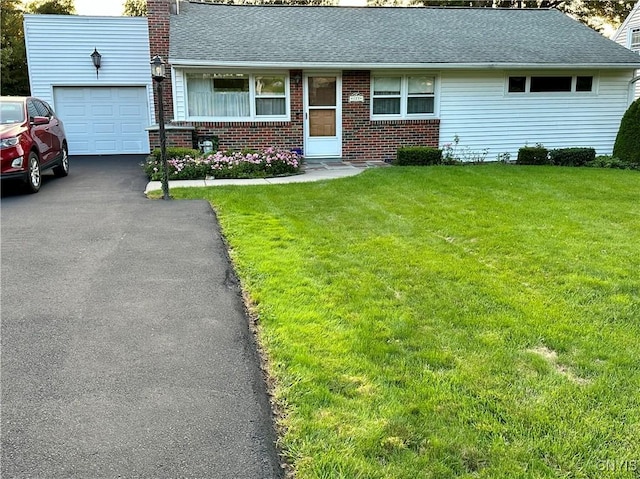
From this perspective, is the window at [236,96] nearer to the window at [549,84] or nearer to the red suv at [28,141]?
the red suv at [28,141]

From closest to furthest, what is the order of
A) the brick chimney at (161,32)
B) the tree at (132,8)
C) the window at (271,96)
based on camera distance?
the window at (271,96), the brick chimney at (161,32), the tree at (132,8)

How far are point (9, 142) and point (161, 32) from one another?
6578mm

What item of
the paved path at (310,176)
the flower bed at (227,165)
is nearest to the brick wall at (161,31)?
the flower bed at (227,165)

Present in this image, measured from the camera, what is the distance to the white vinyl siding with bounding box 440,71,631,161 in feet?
45.0

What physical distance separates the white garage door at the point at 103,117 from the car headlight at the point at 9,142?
7474 mm

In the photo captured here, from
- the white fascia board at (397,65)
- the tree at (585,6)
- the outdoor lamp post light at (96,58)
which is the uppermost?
the tree at (585,6)

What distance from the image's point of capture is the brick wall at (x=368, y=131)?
43.0ft

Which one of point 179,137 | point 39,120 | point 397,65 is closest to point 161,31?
point 179,137

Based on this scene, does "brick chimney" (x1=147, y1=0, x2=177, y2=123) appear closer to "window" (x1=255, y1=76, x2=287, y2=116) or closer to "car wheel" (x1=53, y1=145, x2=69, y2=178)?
"window" (x1=255, y1=76, x2=287, y2=116)

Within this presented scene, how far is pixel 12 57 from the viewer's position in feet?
71.0

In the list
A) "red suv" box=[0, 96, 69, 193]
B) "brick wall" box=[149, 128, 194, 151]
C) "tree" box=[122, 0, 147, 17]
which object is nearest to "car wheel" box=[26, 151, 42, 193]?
"red suv" box=[0, 96, 69, 193]

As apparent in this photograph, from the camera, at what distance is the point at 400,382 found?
2859 millimetres

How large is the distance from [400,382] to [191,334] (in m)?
1.45

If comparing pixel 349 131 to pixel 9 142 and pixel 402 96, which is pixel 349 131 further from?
pixel 9 142
